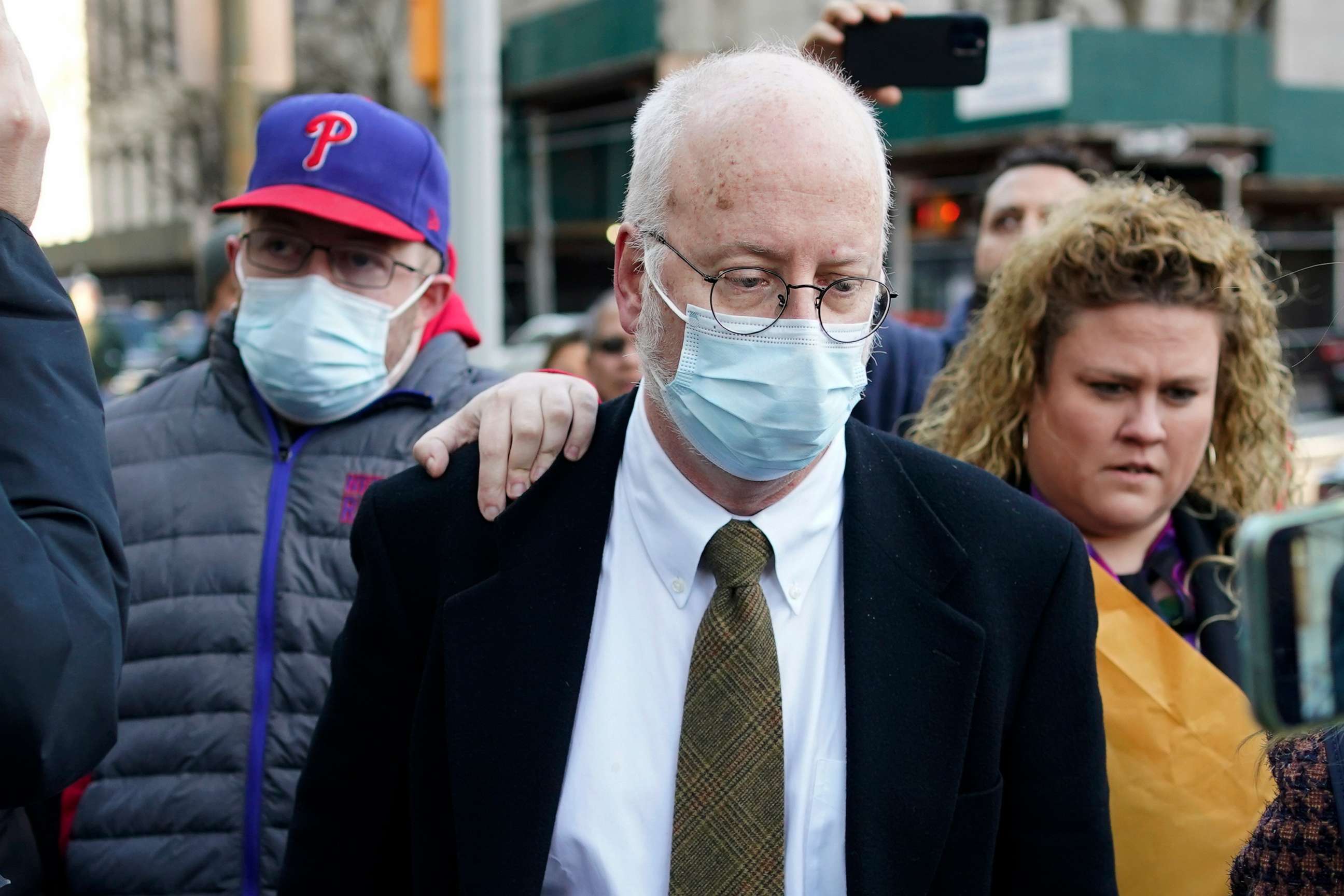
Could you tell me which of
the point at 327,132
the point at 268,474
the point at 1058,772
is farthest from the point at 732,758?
the point at 327,132

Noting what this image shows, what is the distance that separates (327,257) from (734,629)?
1427mm

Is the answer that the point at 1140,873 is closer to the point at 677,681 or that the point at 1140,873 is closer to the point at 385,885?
the point at 677,681

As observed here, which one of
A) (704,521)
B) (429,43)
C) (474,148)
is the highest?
(429,43)

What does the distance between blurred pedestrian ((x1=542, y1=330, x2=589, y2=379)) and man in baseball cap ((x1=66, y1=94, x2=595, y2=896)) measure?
2.74 metres

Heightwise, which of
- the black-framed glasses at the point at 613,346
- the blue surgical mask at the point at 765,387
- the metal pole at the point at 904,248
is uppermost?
the metal pole at the point at 904,248

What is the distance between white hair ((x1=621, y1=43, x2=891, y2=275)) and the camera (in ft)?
6.47

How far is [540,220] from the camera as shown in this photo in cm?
2906

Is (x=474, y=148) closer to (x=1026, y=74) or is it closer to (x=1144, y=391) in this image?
(x=1144, y=391)

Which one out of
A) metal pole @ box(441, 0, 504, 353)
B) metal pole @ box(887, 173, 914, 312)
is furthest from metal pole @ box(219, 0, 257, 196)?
metal pole @ box(887, 173, 914, 312)

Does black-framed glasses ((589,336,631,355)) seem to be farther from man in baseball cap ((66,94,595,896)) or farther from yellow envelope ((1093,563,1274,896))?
yellow envelope ((1093,563,1274,896))

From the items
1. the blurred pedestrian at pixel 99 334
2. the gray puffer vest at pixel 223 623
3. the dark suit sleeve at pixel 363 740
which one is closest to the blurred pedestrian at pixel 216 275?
the gray puffer vest at pixel 223 623

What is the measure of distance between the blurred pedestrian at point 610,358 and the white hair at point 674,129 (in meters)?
3.20

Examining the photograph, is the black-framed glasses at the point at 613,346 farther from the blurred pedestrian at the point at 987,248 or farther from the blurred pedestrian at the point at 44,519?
the blurred pedestrian at the point at 44,519

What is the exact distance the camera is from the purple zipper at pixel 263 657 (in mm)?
2451
